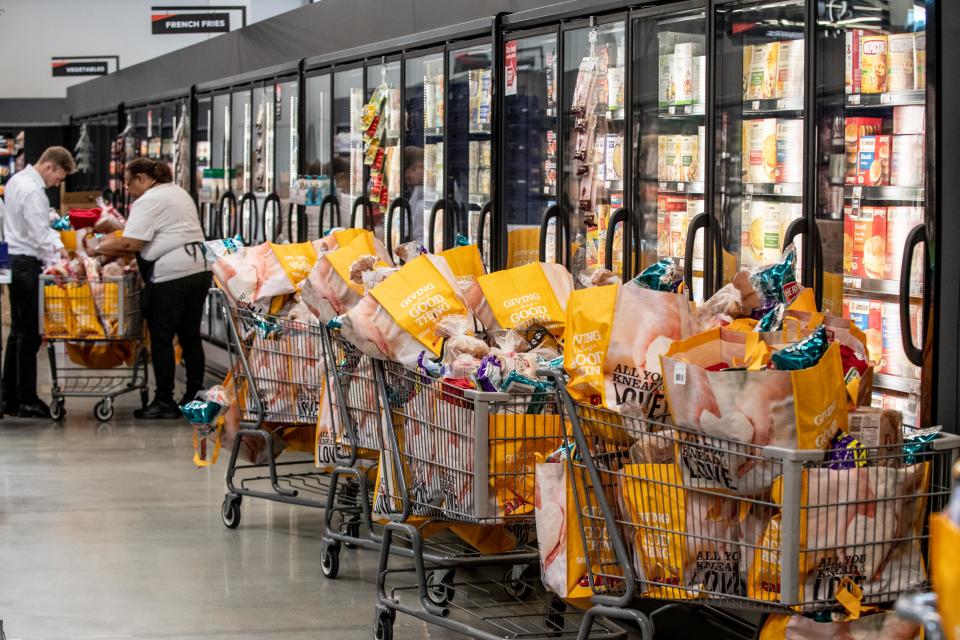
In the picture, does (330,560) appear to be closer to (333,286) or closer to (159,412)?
(333,286)

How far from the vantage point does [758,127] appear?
428 cm

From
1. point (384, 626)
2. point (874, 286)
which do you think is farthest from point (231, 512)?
point (874, 286)

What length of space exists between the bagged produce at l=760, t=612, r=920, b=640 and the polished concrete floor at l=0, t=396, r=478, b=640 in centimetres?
176

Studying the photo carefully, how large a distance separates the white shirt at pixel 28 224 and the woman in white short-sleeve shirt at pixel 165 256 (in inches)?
14.0

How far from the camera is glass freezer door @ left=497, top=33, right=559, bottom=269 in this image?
5.55 metres

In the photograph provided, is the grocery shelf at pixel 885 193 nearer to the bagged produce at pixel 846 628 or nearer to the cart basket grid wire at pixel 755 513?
the cart basket grid wire at pixel 755 513

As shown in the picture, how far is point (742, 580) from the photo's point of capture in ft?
8.97

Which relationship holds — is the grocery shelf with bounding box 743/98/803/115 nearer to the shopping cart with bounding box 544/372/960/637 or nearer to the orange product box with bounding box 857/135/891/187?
the orange product box with bounding box 857/135/891/187

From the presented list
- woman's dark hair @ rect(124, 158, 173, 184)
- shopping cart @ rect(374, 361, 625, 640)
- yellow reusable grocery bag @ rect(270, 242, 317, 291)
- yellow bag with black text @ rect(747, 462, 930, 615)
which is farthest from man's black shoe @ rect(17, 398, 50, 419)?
yellow bag with black text @ rect(747, 462, 930, 615)

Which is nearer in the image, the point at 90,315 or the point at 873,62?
the point at 873,62

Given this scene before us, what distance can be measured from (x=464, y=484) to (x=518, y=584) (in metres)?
1.04

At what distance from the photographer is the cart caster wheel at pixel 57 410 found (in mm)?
8305

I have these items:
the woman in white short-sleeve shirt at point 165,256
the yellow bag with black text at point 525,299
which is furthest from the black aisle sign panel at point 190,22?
the yellow bag with black text at point 525,299

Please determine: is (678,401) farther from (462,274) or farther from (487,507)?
(462,274)
